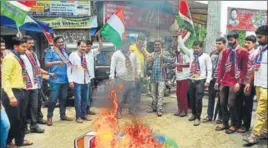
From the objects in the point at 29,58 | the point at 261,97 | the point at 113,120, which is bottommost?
the point at 113,120

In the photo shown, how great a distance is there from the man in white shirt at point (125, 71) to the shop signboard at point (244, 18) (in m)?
13.2

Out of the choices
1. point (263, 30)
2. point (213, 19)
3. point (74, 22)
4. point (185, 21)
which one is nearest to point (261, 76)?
point (263, 30)

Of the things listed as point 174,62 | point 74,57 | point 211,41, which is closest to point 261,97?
point 174,62

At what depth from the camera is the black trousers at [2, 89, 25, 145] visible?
5312 mm

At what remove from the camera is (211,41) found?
11.3 m

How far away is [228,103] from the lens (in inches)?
244

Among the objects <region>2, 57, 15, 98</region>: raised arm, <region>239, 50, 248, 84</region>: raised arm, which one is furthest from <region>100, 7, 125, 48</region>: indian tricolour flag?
<region>239, 50, 248, 84</region>: raised arm

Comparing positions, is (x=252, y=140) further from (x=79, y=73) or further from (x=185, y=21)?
(x=79, y=73)

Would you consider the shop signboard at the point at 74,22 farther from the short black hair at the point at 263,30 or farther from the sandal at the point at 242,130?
the short black hair at the point at 263,30

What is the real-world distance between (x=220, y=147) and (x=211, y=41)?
20.2 feet

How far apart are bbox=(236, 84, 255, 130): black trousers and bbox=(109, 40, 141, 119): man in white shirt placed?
2.27 meters

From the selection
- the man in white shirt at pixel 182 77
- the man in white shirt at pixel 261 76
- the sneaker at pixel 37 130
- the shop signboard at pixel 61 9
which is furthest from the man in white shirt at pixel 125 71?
the shop signboard at pixel 61 9

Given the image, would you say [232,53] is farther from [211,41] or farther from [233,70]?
[211,41]

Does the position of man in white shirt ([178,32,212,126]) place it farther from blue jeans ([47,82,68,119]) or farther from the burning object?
blue jeans ([47,82,68,119])
